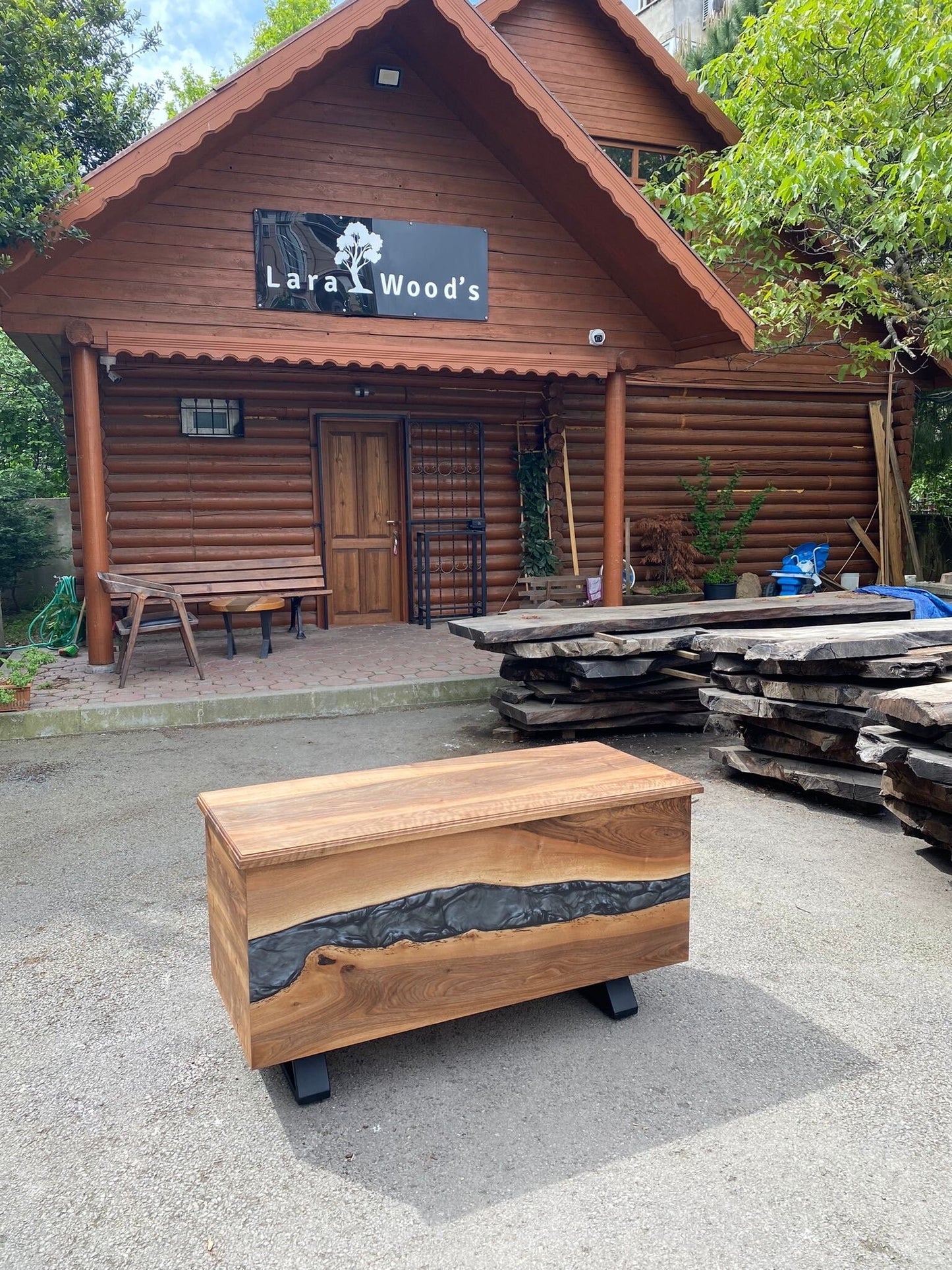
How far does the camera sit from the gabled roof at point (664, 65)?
500 inches

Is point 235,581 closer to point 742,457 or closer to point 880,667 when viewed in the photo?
point 880,667

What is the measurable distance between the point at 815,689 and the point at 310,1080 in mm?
3636

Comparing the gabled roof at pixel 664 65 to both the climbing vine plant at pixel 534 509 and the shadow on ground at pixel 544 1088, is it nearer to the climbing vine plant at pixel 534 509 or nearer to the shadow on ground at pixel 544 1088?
the climbing vine plant at pixel 534 509

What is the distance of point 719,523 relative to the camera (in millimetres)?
13336

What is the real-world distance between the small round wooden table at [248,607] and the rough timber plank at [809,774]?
4.86m

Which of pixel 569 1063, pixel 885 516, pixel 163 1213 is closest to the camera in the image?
pixel 163 1213

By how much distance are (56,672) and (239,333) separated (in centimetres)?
347

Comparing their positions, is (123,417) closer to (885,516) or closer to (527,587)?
(527,587)

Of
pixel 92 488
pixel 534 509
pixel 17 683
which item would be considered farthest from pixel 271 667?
pixel 534 509

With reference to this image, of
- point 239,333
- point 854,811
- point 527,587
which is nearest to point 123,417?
point 239,333

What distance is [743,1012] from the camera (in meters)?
3.22

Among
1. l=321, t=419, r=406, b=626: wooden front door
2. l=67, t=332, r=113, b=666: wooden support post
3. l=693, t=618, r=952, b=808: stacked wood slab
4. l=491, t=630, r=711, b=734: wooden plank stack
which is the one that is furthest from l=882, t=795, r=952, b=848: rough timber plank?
l=321, t=419, r=406, b=626: wooden front door

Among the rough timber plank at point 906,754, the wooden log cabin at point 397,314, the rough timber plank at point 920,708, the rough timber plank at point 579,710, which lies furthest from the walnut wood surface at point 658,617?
the wooden log cabin at point 397,314

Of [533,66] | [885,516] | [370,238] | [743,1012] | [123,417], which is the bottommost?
[743,1012]
